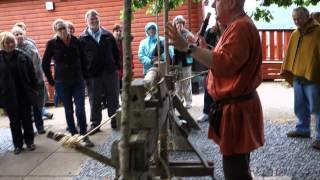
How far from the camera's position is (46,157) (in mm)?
5957

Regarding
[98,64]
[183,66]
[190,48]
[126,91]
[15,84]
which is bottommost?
[183,66]

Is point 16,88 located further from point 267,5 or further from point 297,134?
point 267,5

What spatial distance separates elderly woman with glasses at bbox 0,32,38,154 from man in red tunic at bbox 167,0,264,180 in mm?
3758

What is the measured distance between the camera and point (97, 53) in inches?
263

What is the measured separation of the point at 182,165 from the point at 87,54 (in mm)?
3239

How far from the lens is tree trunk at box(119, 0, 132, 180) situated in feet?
5.90

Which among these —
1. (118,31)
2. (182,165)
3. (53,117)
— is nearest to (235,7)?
(182,165)

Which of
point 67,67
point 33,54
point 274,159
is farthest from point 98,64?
point 274,159

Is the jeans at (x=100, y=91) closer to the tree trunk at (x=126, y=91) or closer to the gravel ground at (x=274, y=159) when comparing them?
the gravel ground at (x=274, y=159)

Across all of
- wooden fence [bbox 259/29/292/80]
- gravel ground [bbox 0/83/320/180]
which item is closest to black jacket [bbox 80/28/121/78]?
gravel ground [bbox 0/83/320/180]

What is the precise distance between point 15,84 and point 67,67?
30.1 inches

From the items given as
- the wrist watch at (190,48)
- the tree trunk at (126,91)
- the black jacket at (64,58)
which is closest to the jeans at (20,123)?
the black jacket at (64,58)

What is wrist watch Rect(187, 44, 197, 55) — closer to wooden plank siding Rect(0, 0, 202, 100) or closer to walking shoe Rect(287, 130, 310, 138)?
walking shoe Rect(287, 130, 310, 138)

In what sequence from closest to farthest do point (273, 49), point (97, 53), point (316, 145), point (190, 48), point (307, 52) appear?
point (190, 48)
point (316, 145)
point (307, 52)
point (97, 53)
point (273, 49)
